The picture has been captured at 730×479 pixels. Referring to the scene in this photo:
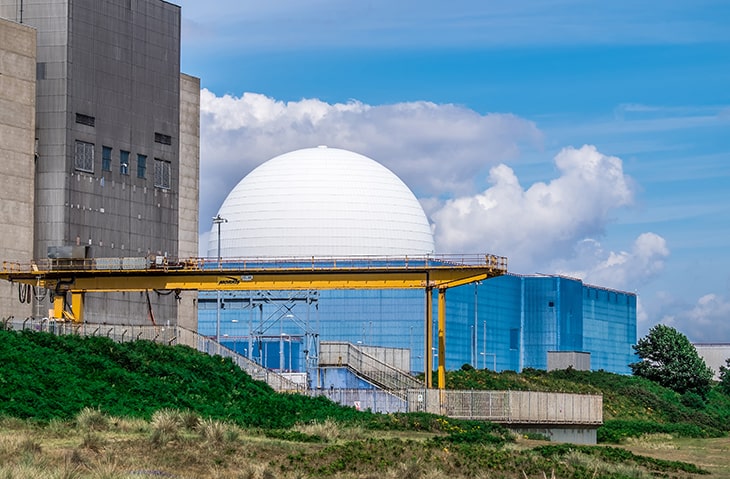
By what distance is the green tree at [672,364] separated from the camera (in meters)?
111

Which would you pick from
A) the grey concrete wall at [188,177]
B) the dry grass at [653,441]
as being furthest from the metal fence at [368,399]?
the grey concrete wall at [188,177]

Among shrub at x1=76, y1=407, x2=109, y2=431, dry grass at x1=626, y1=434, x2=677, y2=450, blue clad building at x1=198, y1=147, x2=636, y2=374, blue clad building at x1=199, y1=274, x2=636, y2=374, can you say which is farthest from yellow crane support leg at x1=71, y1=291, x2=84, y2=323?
blue clad building at x1=198, y1=147, x2=636, y2=374

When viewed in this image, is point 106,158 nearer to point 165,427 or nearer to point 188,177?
point 188,177

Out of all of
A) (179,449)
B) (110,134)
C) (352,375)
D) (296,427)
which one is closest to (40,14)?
(110,134)

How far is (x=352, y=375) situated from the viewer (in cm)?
7700

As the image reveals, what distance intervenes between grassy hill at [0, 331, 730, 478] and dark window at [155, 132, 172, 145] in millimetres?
32991

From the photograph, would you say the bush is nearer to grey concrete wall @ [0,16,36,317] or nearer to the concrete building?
the concrete building

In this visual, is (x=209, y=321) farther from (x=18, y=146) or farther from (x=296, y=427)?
(x=296, y=427)

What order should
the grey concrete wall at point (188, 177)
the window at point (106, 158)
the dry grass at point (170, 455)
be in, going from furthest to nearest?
1. the grey concrete wall at point (188, 177)
2. the window at point (106, 158)
3. the dry grass at point (170, 455)

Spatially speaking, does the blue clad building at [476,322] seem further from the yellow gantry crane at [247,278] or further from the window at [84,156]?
the yellow gantry crane at [247,278]

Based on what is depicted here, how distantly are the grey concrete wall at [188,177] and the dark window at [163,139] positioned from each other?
8.59 m

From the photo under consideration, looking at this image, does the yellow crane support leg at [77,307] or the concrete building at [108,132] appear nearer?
the yellow crane support leg at [77,307]

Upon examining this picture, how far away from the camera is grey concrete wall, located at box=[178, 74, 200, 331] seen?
10394cm

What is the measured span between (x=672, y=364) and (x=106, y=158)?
5458cm
